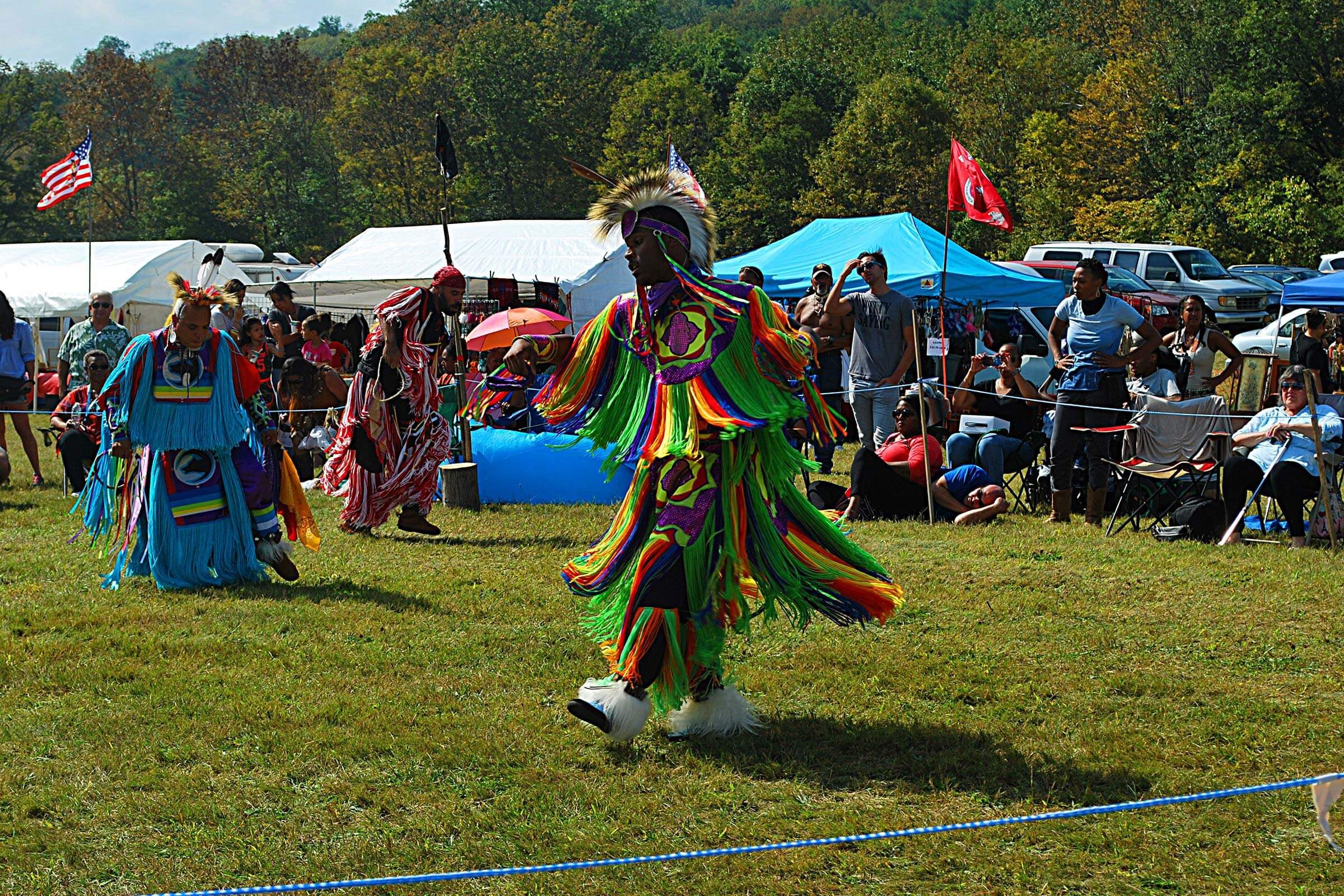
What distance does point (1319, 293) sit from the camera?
14.7m

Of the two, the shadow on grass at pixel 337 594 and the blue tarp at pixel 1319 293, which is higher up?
the blue tarp at pixel 1319 293

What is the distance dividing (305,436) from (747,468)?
7955 mm

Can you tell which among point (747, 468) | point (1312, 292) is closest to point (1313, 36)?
point (1312, 292)

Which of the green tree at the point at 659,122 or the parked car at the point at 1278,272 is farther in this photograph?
the green tree at the point at 659,122

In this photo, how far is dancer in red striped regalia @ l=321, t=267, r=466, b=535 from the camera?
8.53 meters

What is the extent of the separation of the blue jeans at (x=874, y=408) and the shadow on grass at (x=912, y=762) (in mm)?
5311

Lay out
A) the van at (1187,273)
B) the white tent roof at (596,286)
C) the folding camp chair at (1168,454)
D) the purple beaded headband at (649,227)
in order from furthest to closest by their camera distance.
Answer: the van at (1187,273) → the white tent roof at (596,286) → the folding camp chair at (1168,454) → the purple beaded headband at (649,227)

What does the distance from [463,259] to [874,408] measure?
11887 millimetres

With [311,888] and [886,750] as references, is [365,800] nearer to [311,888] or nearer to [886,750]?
[311,888]

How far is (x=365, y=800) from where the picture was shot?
13.6 ft

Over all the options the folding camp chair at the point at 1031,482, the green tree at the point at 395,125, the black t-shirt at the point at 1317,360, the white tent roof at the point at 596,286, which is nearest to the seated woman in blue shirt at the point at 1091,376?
the folding camp chair at the point at 1031,482

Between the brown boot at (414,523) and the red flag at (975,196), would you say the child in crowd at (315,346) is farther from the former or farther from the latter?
the red flag at (975,196)

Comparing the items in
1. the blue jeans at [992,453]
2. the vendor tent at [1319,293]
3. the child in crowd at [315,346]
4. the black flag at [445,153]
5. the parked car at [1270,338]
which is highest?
the black flag at [445,153]

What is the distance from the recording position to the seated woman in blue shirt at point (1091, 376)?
8453 mm
